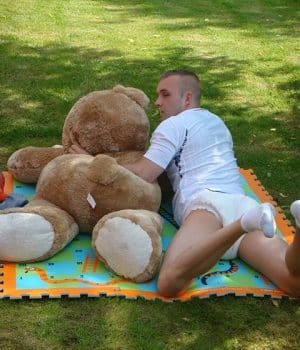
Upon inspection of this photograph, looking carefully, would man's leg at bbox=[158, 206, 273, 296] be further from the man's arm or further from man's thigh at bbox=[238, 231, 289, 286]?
the man's arm

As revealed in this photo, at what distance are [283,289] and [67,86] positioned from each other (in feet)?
12.2

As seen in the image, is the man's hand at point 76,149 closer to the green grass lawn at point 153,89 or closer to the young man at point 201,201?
the young man at point 201,201

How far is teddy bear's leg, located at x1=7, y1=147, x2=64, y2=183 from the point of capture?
421 centimetres

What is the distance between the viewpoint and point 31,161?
4258 mm

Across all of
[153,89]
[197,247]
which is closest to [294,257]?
[197,247]

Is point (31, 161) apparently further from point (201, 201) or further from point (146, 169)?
point (201, 201)

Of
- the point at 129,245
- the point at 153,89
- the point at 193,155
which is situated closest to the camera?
the point at 129,245

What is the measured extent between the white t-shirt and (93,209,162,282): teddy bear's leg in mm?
484

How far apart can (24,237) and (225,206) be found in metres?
1.04

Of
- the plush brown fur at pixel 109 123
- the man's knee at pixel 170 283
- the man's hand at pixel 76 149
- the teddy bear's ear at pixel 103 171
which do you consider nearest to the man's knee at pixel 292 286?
the man's knee at pixel 170 283

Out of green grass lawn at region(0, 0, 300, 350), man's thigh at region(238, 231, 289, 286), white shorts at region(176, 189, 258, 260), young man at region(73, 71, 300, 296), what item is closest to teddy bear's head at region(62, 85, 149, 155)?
young man at region(73, 71, 300, 296)

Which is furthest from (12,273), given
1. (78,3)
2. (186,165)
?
(78,3)

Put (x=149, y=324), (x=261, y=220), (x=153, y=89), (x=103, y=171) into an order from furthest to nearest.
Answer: (x=153, y=89) → (x=103, y=171) → (x=149, y=324) → (x=261, y=220)

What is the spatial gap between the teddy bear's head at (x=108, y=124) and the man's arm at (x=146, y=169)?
0.77 ft
